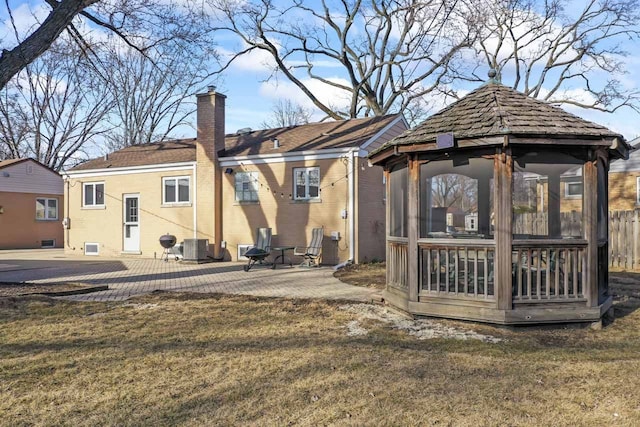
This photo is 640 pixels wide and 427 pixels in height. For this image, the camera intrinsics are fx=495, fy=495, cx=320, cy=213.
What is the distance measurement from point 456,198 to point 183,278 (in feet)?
22.6

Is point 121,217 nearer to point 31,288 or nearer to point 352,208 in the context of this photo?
point 31,288

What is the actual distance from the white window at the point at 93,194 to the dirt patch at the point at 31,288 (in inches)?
366

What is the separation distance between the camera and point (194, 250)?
1590cm

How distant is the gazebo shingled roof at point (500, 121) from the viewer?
20.3 ft

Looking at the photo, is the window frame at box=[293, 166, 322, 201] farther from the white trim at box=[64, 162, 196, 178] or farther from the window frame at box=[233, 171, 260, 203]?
the white trim at box=[64, 162, 196, 178]

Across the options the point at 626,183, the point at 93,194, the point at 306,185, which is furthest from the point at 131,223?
the point at 626,183

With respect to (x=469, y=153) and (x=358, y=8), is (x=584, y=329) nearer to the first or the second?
(x=469, y=153)

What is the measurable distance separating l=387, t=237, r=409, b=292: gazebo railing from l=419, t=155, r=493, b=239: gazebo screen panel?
50cm

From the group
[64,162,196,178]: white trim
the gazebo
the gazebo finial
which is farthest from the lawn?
[64,162,196,178]: white trim

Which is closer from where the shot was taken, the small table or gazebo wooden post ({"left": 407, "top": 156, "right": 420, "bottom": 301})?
gazebo wooden post ({"left": 407, "top": 156, "right": 420, "bottom": 301})

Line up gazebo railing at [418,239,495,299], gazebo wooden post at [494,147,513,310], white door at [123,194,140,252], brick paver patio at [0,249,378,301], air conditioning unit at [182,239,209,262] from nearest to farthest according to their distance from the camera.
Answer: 1. gazebo wooden post at [494,147,513,310]
2. gazebo railing at [418,239,495,299]
3. brick paver patio at [0,249,378,301]
4. air conditioning unit at [182,239,209,262]
5. white door at [123,194,140,252]

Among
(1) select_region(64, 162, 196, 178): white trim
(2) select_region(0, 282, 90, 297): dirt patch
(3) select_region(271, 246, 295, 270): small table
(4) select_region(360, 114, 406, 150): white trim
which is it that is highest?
(4) select_region(360, 114, 406, 150): white trim

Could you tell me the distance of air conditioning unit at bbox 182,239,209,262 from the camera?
15.9 meters

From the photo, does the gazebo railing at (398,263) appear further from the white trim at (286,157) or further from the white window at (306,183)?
the white window at (306,183)
